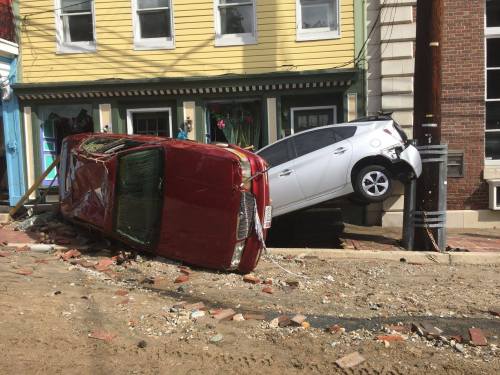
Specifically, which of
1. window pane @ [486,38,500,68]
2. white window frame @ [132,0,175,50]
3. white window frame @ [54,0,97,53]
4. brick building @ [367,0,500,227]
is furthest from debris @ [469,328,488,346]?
white window frame @ [54,0,97,53]

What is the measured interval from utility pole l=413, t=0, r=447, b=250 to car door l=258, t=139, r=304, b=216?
6.50ft

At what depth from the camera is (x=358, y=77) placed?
35.8 ft

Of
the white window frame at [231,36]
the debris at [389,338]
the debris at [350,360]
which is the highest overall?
the white window frame at [231,36]

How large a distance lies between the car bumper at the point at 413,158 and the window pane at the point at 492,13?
182 inches

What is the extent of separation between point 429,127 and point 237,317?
4.80m

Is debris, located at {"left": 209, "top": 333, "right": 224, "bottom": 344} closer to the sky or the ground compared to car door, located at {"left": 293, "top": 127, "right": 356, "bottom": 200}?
closer to the ground

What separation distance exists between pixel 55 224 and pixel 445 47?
839 centimetres

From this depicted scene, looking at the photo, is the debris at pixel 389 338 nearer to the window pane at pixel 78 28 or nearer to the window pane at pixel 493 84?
the window pane at pixel 493 84

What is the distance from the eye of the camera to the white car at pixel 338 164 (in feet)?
27.1

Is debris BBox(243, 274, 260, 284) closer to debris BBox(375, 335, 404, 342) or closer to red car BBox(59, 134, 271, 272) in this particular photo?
red car BBox(59, 134, 271, 272)

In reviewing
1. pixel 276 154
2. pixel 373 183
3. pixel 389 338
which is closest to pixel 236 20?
pixel 276 154

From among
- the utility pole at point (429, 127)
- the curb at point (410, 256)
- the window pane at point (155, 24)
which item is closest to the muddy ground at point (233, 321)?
the curb at point (410, 256)

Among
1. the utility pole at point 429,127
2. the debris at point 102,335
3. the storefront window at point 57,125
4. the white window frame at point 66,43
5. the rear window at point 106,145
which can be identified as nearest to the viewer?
the debris at point 102,335

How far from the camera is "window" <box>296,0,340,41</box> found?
11.1 metres
